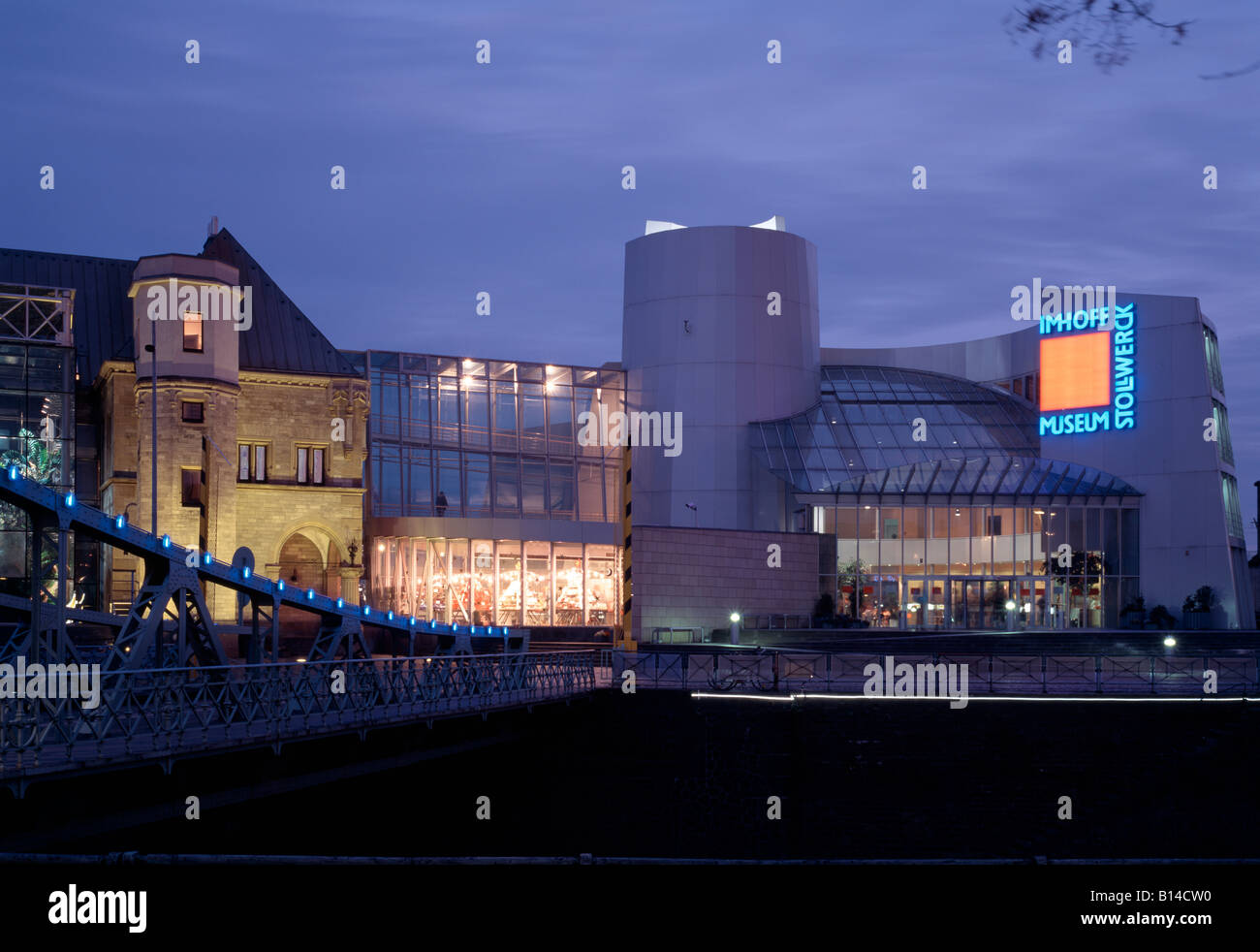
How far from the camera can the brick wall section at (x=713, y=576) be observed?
58.9 meters

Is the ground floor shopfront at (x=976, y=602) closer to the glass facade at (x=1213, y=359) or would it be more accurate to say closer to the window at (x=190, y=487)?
the glass facade at (x=1213, y=359)

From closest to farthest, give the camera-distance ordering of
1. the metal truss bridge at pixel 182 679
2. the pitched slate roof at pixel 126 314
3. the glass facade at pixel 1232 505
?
the metal truss bridge at pixel 182 679, the pitched slate roof at pixel 126 314, the glass facade at pixel 1232 505

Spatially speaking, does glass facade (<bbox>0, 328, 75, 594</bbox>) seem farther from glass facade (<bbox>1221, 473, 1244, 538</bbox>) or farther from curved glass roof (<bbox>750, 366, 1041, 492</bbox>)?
glass facade (<bbox>1221, 473, 1244, 538</bbox>)

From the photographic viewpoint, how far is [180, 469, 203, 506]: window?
169 ft

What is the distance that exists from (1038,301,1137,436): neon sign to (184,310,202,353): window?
127 feet

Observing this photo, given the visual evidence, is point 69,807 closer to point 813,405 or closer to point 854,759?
point 854,759

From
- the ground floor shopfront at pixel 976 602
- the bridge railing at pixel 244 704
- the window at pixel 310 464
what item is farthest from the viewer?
the ground floor shopfront at pixel 976 602

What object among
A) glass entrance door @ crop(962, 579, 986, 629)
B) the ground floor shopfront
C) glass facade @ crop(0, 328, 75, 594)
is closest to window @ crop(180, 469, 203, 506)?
glass facade @ crop(0, 328, 75, 594)

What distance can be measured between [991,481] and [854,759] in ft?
108

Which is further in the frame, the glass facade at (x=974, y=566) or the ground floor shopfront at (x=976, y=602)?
the ground floor shopfront at (x=976, y=602)

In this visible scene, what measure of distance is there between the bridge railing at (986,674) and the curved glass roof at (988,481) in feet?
84.0

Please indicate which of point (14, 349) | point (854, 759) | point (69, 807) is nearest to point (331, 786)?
point (69, 807)

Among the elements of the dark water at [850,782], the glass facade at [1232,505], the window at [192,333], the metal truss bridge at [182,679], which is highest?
the window at [192,333]

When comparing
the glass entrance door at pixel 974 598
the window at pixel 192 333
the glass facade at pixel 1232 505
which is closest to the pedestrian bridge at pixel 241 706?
the window at pixel 192 333
